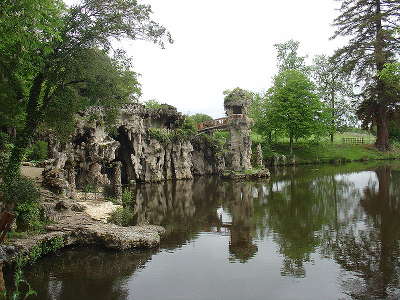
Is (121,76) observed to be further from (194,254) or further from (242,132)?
(242,132)

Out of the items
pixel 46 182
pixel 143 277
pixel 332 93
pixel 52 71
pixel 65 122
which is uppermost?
pixel 332 93

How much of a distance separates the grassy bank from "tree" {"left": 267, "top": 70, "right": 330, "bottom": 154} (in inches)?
128

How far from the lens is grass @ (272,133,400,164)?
63.4 m

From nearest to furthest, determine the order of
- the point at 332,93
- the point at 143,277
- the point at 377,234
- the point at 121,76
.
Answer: the point at 143,277 → the point at 377,234 → the point at 121,76 → the point at 332,93

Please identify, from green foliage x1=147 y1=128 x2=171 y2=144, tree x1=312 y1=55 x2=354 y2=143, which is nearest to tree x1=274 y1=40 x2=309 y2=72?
tree x1=312 y1=55 x2=354 y2=143

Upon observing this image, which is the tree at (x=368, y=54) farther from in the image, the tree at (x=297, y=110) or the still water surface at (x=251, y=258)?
the still water surface at (x=251, y=258)

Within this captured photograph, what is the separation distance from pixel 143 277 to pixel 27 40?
10.2m

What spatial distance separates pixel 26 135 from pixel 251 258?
11.8 m

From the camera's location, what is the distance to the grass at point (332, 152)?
63.4m

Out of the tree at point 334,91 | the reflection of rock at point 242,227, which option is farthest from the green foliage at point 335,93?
the reflection of rock at point 242,227

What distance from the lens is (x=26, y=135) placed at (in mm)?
18141

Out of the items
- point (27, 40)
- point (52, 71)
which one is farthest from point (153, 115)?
point (27, 40)

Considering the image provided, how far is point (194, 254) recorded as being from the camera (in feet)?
57.9

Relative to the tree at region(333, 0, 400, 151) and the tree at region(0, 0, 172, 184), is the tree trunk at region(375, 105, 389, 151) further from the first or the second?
the tree at region(0, 0, 172, 184)
